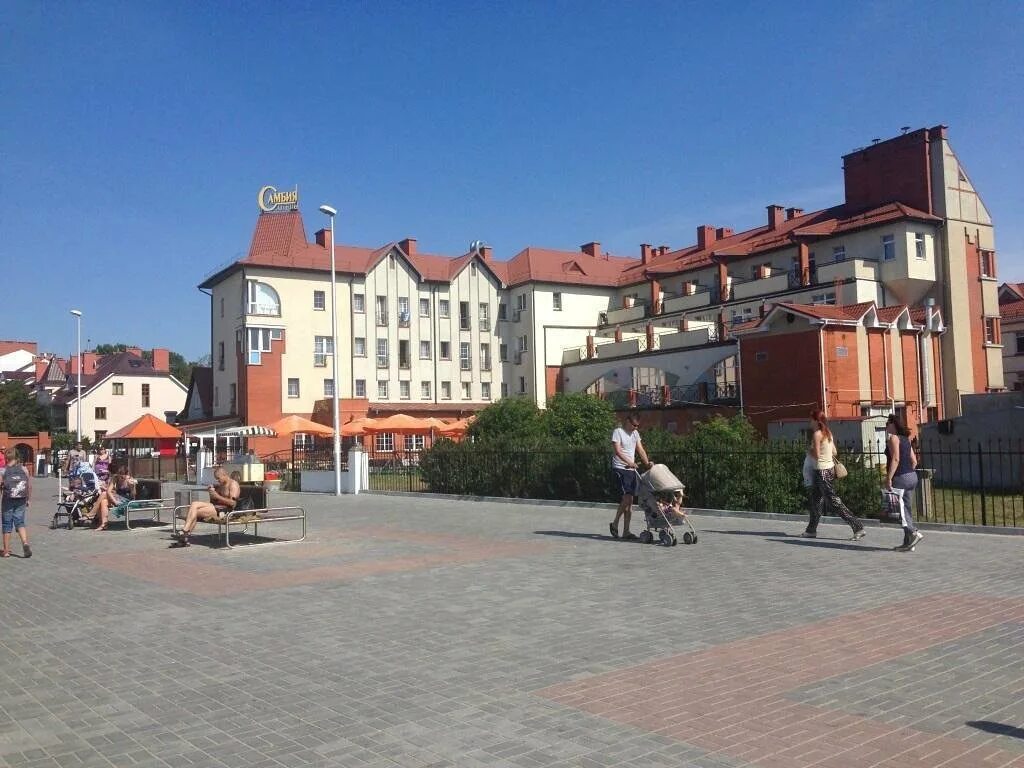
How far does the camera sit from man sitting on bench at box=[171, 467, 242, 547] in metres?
14.6

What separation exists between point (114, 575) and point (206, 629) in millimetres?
4242

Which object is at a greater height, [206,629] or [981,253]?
[981,253]

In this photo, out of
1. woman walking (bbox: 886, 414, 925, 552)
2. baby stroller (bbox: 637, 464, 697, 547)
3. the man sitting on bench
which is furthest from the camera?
the man sitting on bench

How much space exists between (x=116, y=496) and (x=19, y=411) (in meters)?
76.1

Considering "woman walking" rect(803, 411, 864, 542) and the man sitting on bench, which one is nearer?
"woman walking" rect(803, 411, 864, 542)

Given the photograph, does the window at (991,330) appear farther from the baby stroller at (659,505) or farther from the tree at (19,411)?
the tree at (19,411)

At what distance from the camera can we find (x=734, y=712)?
547 centimetres

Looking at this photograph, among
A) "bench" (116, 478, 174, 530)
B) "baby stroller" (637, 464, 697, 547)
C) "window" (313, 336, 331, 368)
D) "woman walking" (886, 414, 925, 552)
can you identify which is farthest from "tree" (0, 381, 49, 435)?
"woman walking" (886, 414, 925, 552)

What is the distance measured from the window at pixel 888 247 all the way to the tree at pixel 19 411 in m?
72.4

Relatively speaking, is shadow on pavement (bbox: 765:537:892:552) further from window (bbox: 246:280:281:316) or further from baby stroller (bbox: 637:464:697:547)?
window (bbox: 246:280:281:316)

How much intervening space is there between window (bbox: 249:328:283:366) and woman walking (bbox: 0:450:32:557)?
43146mm

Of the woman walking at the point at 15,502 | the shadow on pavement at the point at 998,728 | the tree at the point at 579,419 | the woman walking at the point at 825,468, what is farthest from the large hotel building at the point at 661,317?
the shadow on pavement at the point at 998,728

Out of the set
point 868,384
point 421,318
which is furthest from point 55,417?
point 868,384

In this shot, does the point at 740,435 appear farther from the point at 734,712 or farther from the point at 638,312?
the point at 638,312
